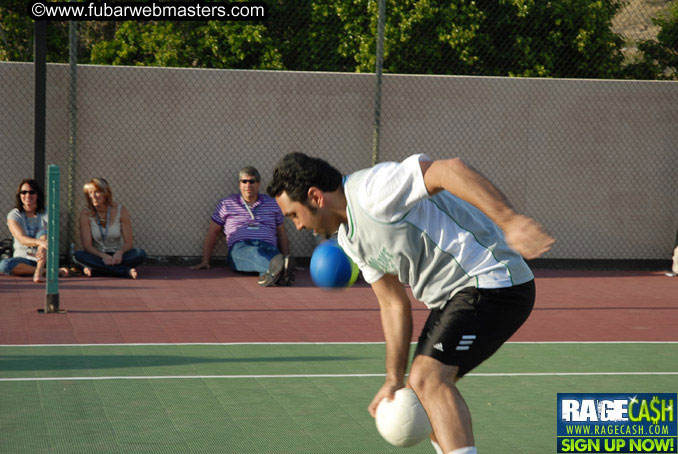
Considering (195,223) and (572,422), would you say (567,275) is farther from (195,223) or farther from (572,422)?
(572,422)

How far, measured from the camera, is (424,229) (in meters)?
3.73

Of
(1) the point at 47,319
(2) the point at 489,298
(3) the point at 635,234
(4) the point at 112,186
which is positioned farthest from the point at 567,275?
(2) the point at 489,298

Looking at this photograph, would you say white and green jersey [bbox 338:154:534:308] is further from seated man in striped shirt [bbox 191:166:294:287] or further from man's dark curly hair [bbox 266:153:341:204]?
seated man in striped shirt [bbox 191:166:294:287]

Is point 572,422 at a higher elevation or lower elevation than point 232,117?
lower

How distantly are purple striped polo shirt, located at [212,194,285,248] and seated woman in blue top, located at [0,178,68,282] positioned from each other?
222cm

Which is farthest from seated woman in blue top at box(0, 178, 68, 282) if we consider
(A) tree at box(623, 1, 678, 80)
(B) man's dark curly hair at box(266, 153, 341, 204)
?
(A) tree at box(623, 1, 678, 80)

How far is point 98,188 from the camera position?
36.2ft

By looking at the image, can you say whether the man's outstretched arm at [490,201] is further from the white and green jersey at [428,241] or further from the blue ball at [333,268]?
the blue ball at [333,268]

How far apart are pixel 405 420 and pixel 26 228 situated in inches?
316

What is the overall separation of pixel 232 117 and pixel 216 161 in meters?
0.63

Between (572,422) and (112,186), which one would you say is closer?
(572,422)

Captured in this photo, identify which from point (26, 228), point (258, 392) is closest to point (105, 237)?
point (26, 228)

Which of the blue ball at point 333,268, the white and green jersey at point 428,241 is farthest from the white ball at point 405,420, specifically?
the blue ball at point 333,268

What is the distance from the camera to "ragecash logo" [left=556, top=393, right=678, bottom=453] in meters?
4.81
